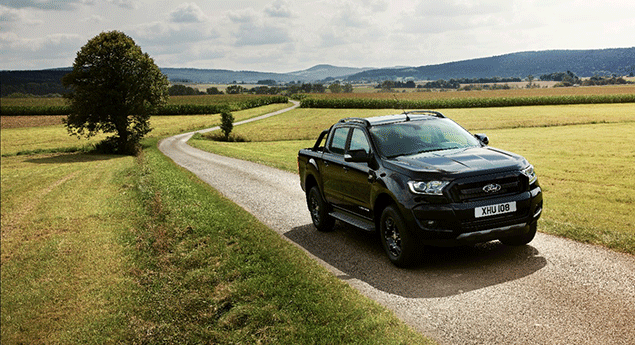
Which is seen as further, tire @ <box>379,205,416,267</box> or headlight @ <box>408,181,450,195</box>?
tire @ <box>379,205,416,267</box>

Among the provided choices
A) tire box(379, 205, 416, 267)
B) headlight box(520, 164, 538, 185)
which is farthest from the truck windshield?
headlight box(520, 164, 538, 185)

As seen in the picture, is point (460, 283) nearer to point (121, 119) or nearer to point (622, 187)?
point (622, 187)

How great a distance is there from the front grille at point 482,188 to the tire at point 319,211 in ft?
11.9

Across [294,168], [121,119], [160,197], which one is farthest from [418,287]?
[121,119]

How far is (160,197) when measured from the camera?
56.8ft

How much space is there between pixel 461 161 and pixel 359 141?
2032 millimetres

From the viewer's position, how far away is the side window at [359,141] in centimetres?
877

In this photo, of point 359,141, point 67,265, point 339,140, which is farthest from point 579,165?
point 67,265

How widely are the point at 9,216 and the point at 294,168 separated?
11.2m

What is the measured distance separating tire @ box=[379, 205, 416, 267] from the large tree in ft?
143

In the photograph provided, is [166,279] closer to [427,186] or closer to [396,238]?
[396,238]

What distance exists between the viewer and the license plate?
23.2ft

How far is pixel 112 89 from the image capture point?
160 ft

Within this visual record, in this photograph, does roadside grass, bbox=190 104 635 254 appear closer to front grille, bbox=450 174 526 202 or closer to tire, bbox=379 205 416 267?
front grille, bbox=450 174 526 202
